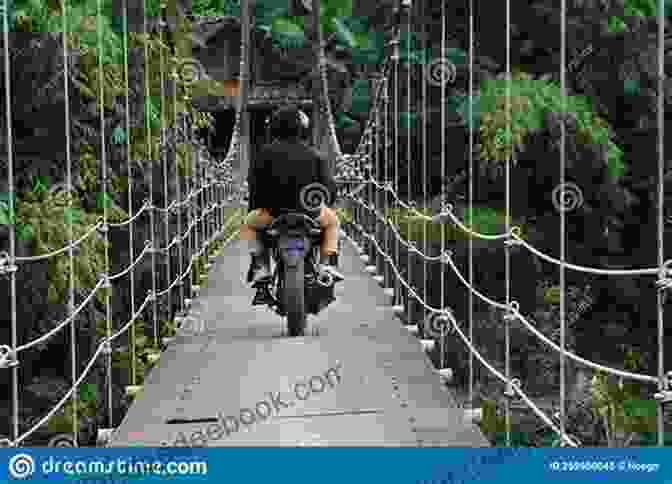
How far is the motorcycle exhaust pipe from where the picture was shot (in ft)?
16.8

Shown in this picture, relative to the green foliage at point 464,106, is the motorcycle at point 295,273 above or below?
below

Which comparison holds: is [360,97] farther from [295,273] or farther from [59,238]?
[295,273]

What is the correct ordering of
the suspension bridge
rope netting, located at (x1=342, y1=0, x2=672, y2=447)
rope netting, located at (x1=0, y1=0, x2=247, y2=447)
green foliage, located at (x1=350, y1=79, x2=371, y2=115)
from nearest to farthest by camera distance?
rope netting, located at (x1=342, y1=0, x2=672, y2=447) → the suspension bridge → rope netting, located at (x1=0, y1=0, x2=247, y2=447) → green foliage, located at (x1=350, y1=79, x2=371, y2=115)

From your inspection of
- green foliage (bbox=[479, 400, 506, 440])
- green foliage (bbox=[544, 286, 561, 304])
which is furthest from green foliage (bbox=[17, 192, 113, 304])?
green foliage (bbox=[544, 286, 561, 304])

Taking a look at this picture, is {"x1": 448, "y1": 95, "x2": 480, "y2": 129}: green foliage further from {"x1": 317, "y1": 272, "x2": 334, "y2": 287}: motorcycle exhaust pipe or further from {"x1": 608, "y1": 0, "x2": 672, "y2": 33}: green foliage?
{"x1": 317, "y1": 272, "x2": 334, "y2": 287}: motorcycle exhaust pipe

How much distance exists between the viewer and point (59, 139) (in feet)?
20.7

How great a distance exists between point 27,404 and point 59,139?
1.04 meters

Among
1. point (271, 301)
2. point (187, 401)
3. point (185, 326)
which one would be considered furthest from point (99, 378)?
point (187, 401)

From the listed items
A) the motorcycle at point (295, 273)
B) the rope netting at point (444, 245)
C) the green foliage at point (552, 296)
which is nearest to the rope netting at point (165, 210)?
the motorcycle at point (295, 273)

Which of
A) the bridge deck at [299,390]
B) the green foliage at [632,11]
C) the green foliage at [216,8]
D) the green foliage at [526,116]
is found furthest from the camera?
the green foliage at [216,8]

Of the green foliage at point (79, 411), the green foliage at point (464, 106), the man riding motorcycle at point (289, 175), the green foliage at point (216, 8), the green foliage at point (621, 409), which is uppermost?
the green foliage at point (216, 8)

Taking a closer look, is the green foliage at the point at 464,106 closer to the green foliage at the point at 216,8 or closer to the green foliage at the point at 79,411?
the green foliage at the point at 79,411

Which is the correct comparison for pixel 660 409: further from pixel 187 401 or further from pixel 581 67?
pixel 581 67

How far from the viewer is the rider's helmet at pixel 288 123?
4.93 m
